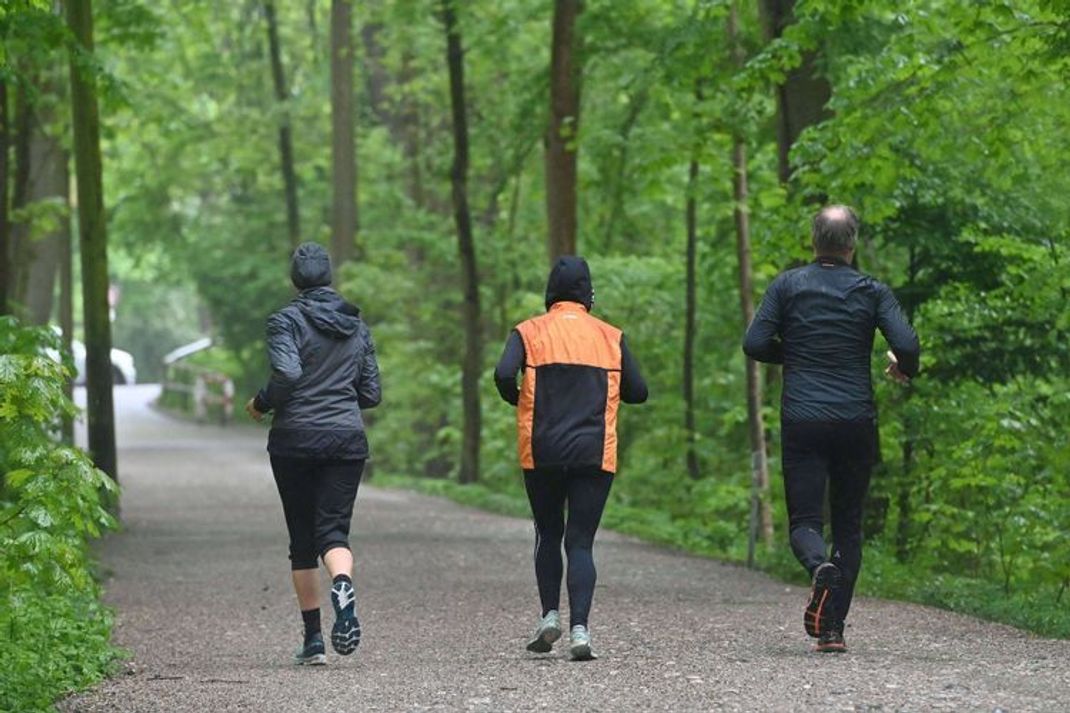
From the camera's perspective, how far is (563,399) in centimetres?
950

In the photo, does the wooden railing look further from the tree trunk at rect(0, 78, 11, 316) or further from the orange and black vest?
the orange and black vest

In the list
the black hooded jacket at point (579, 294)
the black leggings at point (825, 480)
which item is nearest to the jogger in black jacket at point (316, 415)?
the black hooded jacket at point (579, 294)

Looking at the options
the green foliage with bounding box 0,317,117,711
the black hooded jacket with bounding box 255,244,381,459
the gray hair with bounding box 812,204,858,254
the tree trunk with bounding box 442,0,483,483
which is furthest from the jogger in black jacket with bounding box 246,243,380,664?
the tree trunk with bounding box 442,0,483,483

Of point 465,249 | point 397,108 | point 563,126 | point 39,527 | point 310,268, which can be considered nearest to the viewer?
point 39,527

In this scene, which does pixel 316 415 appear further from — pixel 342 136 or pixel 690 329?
pixel 342 136

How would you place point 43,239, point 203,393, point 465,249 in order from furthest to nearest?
point 203,393 < point 465,249 < point 43,239

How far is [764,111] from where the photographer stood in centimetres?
1916

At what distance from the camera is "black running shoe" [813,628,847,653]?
9.34 m

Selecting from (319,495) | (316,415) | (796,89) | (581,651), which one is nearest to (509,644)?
(581,651)

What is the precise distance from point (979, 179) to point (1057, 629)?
609 centimetres

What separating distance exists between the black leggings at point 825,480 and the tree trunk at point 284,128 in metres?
28.1

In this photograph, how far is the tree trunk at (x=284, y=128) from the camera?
121ft

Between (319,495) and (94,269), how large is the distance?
412 inches

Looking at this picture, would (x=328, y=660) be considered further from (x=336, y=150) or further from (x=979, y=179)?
(x=336, y=150)
